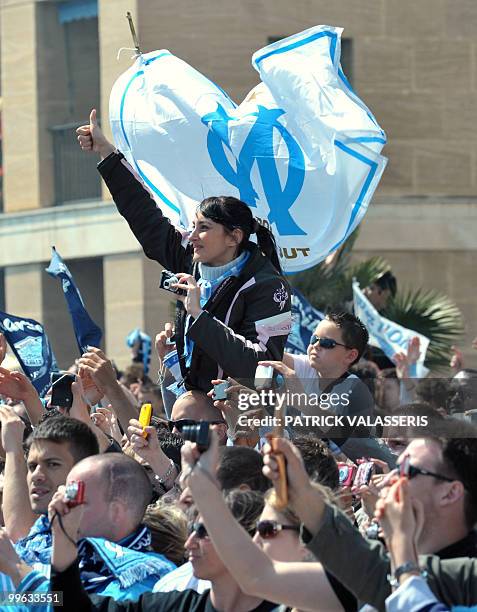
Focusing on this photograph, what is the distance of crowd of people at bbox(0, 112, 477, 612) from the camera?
4516mm

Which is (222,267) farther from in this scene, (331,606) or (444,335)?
(444,335)

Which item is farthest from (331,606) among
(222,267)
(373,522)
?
(222,267)

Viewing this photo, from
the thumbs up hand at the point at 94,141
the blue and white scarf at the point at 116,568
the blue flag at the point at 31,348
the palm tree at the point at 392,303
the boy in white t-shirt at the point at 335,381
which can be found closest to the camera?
the blue and white scarf at the point at 116,568

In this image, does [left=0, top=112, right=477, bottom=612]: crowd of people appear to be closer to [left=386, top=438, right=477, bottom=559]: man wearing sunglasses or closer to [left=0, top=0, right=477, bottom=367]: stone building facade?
[left=386, top=438, right=477, bottom=559]: man wearing sunglasses

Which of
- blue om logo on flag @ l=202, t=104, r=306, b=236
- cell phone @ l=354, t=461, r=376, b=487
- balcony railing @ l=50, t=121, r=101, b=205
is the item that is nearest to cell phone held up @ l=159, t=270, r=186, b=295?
cell phone @ l=354, t=461, r=376, b=487

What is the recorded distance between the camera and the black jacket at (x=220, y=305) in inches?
262

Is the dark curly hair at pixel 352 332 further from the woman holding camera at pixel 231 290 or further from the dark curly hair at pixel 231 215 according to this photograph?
the dark curly hair at pixel 231 215

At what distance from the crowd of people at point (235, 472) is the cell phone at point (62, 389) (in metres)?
0.03

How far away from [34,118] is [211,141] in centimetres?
1396

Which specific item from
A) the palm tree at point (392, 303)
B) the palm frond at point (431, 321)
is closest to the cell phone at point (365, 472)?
the palm tree at point (392, 303)

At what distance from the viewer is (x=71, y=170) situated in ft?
72.5

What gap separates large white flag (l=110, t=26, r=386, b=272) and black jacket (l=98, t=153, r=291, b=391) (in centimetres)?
68

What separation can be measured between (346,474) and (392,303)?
450 inches

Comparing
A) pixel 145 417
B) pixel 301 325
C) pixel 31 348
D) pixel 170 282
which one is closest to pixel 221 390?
pixel 145 417
